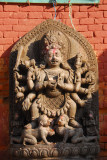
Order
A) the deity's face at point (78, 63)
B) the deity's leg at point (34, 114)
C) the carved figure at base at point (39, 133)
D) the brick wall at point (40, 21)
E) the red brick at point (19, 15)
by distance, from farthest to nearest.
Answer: the red brick at point (19, 15) → the brick wall at point (40, 21) → the deity's face at point (78, 63) → the deity's leg at point (34, 114) → the carved figure at base at point (39, 133)

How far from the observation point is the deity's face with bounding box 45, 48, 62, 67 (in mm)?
4105

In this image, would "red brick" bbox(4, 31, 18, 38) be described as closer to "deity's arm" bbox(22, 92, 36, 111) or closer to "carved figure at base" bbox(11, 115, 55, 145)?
"deity's arm" bbox(22, 92, 36, 111)

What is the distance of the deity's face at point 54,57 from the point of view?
4105 millimetres

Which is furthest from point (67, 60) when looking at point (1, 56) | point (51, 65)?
point (1, 56)

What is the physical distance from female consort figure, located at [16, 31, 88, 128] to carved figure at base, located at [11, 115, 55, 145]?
11cm

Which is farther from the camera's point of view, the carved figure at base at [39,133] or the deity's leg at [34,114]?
the deity's leg at [34,114]

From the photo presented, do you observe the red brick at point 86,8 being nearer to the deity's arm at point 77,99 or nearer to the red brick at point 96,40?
the red brick at point 96,40

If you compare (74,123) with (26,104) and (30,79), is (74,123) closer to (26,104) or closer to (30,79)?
(26,104)

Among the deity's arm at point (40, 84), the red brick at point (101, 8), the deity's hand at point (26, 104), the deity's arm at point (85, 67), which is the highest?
the red brick at point (101, 8)

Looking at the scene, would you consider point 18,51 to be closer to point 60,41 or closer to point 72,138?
point 60,41

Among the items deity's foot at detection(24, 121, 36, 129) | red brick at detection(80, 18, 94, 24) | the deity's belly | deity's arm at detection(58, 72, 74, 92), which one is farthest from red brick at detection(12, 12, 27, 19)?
deity's foot at detection(24, 121, 36, 129)

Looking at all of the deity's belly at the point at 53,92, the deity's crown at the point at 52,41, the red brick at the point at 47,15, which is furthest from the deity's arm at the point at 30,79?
the red brick at the point at 47,15

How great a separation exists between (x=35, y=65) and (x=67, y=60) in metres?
0.47

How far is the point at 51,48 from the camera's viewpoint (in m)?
4.15
